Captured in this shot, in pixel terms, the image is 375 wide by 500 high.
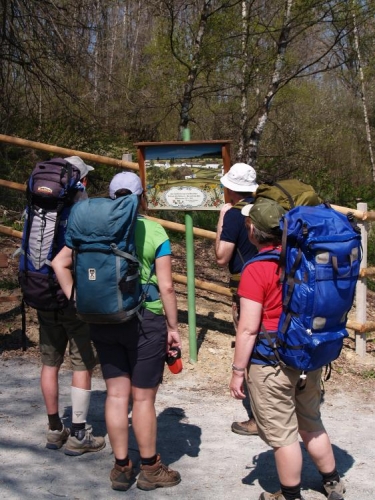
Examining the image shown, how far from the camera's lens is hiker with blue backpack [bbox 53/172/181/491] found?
3.26 metres

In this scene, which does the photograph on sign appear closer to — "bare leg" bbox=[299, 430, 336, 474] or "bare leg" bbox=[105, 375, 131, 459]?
"bare leg" bbox=[105, 375, 131, 459]

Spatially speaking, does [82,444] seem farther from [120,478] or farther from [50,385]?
[120,478]

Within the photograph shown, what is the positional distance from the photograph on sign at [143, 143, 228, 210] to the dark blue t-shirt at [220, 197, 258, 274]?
3.12 ft

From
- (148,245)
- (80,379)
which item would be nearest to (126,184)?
(148,245)

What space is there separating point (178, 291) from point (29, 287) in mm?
3313

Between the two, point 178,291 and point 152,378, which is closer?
point 152,378

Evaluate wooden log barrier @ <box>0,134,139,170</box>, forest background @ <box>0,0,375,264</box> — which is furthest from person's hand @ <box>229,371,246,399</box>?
forest background @ <box>0,0,375,264</box>

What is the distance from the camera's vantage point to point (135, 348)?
340cm

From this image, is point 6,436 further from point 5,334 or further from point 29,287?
point 5,334

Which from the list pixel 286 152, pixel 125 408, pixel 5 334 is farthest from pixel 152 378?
pixel 286 152

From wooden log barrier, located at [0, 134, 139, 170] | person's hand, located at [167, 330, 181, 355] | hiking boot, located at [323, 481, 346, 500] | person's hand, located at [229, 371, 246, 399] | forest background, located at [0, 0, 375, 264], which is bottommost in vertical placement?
hiking boot, located at [323, 481, 346, 500]

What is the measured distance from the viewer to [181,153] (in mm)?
5273

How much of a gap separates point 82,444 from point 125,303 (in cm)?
113

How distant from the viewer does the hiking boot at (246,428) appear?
173 inches
